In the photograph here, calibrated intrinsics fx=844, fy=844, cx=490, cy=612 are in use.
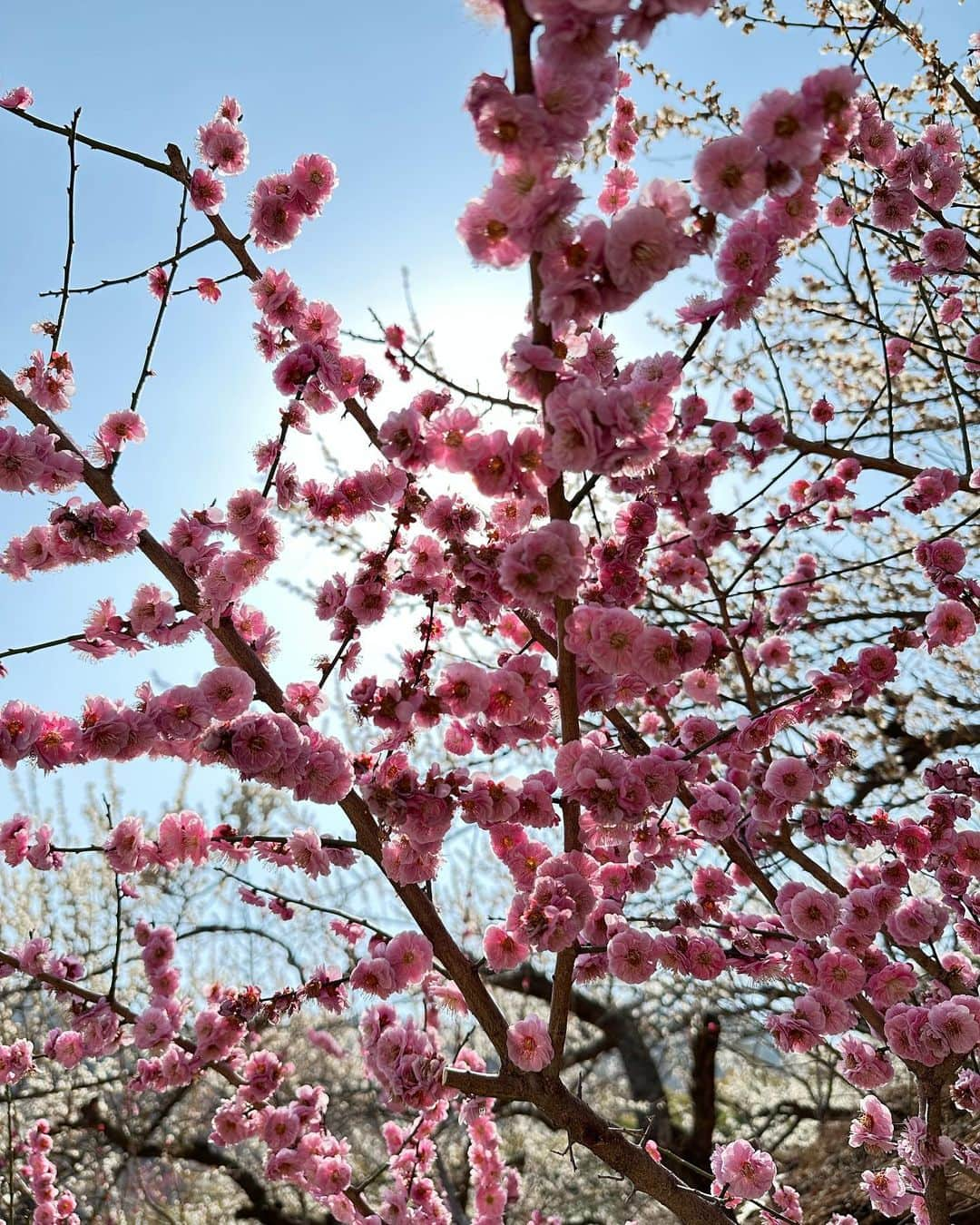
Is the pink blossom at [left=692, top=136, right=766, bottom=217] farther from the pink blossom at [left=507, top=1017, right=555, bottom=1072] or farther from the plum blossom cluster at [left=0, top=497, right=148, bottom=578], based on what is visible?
the pink blossom at [left=507, top=1017, right=555, bottom=1072]

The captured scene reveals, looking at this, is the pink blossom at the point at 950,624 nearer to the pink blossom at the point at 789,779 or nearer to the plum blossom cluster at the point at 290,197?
the pink blossom at the point at 789,779

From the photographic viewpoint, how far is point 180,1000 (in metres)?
3.78

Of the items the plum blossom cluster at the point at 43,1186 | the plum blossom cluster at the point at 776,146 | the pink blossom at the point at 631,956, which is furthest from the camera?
the plum blossom cluster at the point at 43,1186

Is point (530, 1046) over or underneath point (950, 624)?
underneath

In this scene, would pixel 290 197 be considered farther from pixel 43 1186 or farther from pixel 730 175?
pixel 43 1186

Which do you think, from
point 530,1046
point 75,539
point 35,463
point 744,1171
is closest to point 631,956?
point 530,1046

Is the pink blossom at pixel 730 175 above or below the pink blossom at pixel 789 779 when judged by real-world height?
above

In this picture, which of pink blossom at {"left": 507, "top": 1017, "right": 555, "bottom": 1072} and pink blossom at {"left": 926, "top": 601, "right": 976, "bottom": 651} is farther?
pink blossom at {"left": 926, "top": 601, "right": 976, "bottom": 651}

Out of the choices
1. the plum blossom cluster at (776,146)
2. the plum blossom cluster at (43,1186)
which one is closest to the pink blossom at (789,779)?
the plum blossom cluster at (776,146)

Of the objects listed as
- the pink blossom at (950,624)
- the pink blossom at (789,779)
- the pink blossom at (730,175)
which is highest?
the pink blossom at (730,175)

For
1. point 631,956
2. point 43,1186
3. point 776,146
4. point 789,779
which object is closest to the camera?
point 776,146

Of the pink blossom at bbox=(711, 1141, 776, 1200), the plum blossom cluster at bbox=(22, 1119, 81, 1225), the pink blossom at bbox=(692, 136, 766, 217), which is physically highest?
the pink blossom at bbox=(692, 136, 766, 217)

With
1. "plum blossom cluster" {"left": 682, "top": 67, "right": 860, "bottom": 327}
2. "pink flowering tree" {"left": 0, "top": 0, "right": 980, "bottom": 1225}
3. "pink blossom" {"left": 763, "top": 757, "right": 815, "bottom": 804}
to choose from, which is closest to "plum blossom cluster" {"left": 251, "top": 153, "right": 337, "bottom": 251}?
"pink flowering tree" {"left": 0, "top": 0, "right": 980, "bottom": 1225}

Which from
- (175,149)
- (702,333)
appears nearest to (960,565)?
(702,333)
